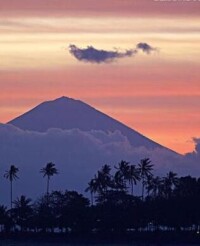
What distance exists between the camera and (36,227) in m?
169

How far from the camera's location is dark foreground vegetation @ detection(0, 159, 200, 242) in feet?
501

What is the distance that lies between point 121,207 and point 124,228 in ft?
26.0

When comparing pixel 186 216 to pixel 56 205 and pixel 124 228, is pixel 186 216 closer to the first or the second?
pixel 124 228

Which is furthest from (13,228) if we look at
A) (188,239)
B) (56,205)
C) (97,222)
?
(188,239)

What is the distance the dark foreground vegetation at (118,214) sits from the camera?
153 meters

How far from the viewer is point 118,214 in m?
164

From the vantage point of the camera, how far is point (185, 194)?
170250 mm

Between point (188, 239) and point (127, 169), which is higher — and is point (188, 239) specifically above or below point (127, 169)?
below

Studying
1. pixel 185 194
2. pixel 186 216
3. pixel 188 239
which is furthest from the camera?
pixel 185 194

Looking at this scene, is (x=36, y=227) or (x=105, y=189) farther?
(x=105, y=189)

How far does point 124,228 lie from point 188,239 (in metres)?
17.6

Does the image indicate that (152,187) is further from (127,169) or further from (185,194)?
(185,194)

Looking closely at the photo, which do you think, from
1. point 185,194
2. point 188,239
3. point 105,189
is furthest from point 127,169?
point 188,239

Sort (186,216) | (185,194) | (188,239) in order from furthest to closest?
(185,194)
(186,216)
(188,239)
